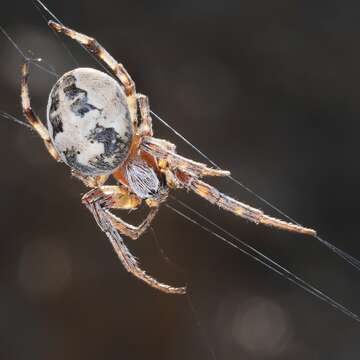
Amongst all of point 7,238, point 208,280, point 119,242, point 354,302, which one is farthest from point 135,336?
point 119,242

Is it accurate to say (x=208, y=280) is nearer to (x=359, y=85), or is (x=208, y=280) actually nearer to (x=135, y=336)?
(x=135, y=336)

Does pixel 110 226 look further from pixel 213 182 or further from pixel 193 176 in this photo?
pixel 213 182

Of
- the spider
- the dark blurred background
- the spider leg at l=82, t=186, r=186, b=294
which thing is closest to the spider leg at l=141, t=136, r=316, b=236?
the spider

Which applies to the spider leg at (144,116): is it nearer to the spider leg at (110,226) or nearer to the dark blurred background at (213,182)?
the spider leg at (110,226)

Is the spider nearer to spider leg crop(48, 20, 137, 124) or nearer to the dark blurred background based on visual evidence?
spider leg crop(48, 20, 137, 124)

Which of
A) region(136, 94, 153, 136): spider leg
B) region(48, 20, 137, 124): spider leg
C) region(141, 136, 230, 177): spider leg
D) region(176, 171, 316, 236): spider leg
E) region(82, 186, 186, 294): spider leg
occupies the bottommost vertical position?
region(82, 186, 186, 294): spider leg

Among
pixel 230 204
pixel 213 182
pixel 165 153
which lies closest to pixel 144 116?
pixel 165 153

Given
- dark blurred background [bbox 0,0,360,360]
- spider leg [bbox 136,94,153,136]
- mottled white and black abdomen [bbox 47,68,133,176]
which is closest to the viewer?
mottled white and black abdomen [bbox 47,68,133,176]
